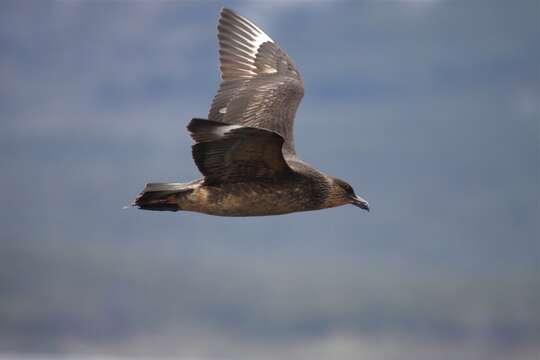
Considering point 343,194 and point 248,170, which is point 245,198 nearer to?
point 248,170

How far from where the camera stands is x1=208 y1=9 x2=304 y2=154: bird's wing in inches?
264

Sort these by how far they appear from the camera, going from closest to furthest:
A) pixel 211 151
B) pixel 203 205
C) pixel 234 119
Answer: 1. pixel 211 151
2. pixel 203 205
3. pixel 234 119

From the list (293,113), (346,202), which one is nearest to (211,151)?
(346,202)

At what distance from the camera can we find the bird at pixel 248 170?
16.9 feet

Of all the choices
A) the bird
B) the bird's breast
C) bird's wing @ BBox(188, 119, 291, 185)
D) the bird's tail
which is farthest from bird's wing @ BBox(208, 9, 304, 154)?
the bird's tail

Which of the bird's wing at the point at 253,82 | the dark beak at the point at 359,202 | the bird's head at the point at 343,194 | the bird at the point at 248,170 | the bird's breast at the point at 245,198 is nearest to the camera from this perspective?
the bird at the point at 248,170

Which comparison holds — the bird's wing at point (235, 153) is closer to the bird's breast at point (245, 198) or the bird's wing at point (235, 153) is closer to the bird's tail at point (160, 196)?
the bird's breast at point (245, 198)

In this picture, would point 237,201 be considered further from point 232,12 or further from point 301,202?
point 232,12

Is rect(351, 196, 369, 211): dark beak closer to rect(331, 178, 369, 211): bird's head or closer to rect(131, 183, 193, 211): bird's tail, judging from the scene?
rect(331, 178, 369, 211): bird's head

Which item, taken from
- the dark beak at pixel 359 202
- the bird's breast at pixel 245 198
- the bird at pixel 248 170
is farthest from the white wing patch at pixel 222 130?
the dark beak at pixel 359 202

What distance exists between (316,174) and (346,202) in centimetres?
38

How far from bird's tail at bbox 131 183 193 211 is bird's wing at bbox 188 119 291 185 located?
0.76 feet

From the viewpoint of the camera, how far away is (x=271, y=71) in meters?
7.50

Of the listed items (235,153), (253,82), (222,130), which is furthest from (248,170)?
(253,82)
